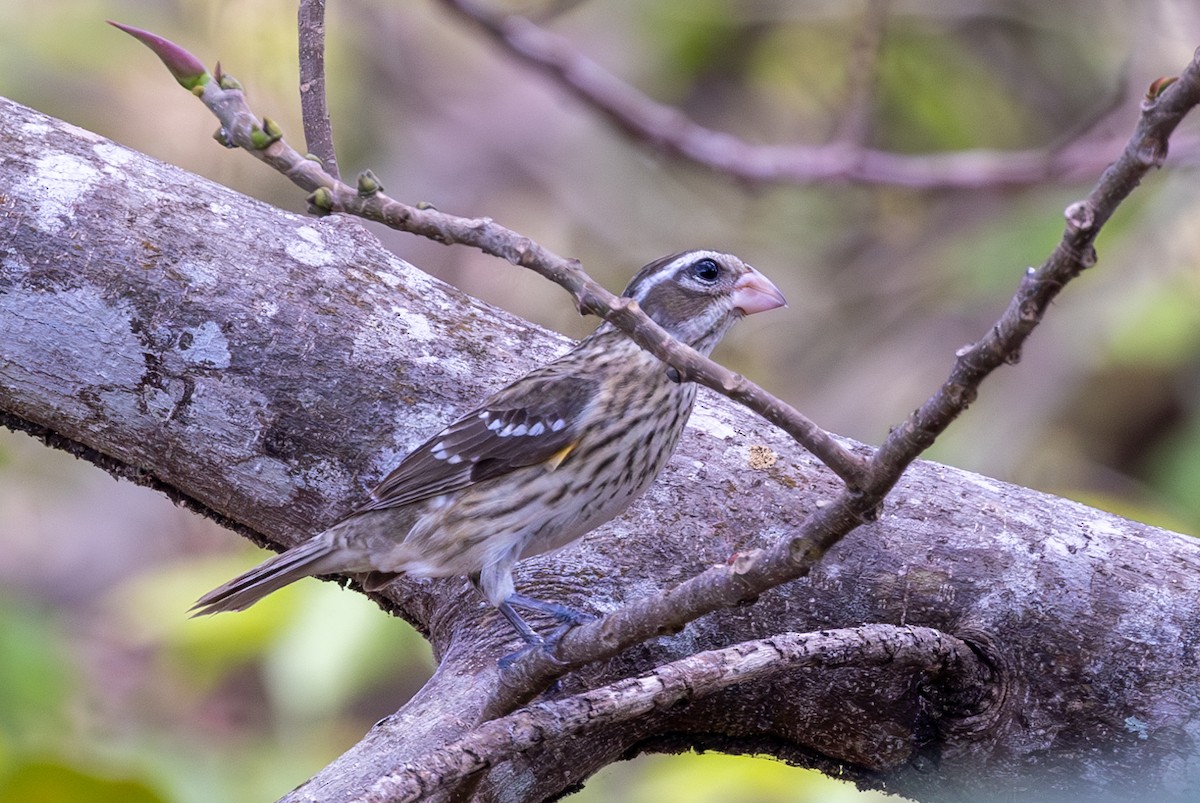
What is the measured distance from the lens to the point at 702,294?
3.46 m

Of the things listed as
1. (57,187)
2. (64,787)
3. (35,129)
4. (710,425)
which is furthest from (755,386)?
(35,129)

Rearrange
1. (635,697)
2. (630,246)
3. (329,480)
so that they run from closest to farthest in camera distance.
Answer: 1. (635,697)
2. (329,480)
3. (630,246)

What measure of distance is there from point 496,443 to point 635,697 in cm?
101

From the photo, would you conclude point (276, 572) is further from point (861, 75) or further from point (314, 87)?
point (861, 75)

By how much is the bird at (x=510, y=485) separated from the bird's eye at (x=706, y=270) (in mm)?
338

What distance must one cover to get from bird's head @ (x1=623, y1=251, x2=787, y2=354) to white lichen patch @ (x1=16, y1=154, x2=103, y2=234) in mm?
1430

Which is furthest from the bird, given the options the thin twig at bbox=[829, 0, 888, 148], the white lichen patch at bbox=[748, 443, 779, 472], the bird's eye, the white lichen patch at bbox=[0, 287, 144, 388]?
the thin twig at bbox=[829, 0, 888, 148]

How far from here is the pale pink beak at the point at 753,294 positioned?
3410 millimetres

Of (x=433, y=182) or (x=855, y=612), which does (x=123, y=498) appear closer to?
(x=433, y=182)

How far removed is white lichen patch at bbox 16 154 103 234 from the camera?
307cm

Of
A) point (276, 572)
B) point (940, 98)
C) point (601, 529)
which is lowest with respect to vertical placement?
point (276, 572)

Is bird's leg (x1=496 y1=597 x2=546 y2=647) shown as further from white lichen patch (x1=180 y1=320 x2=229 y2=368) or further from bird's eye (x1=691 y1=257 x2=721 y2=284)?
bird's eye (x1=691 y1=257 x2=721 y2=284)

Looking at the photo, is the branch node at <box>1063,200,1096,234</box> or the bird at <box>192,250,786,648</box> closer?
the branch node at <box>1063,200,1096,234</box>

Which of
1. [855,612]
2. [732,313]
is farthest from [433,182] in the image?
[855,612]
